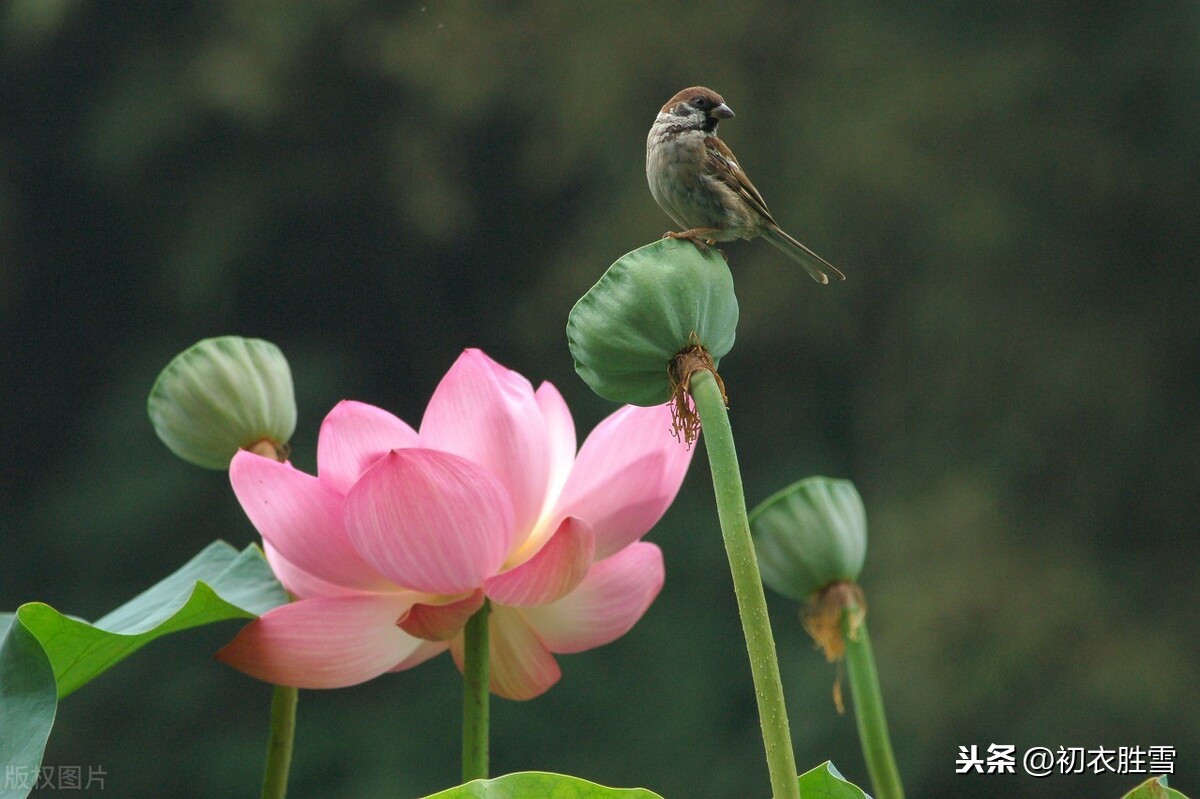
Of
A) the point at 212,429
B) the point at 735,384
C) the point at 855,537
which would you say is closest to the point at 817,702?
the point at 735,384

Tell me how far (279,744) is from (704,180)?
0.22 m

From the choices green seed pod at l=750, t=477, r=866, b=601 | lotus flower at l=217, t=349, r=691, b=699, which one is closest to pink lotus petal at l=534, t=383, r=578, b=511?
lotus flower at l=217, t=349, r=691, b=699

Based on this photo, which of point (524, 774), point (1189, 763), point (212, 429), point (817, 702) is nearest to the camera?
point (524, 774)

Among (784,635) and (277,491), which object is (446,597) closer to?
(277,491)

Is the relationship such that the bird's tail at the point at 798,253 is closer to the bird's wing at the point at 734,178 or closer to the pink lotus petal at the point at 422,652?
the bird's wing at the point at 734,178

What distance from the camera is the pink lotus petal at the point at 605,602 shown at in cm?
33

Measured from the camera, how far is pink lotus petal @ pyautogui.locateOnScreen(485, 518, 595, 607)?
0.93 feet

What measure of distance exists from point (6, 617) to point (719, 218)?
0.79 ft

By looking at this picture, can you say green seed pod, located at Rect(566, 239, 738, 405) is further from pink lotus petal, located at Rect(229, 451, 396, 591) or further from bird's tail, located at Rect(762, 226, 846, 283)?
bird's tail, located at Rect(762, 226, 846, 283)

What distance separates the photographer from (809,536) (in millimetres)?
423

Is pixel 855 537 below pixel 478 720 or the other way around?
the other way around

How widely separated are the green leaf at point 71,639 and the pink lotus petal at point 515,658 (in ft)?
0.19

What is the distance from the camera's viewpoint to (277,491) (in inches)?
10.9

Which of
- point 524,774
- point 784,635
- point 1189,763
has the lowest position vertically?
point 524,774
